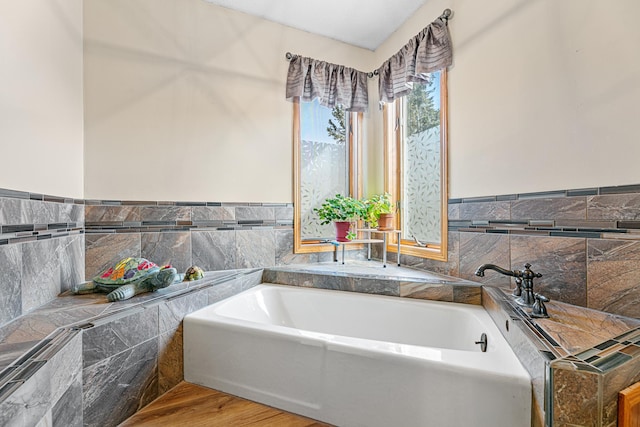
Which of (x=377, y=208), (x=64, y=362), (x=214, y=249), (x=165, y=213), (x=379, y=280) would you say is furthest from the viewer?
(x=377, y=208)

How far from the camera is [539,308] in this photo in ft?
3.80

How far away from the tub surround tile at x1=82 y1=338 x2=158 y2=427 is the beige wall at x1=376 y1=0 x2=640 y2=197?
2.07 metres

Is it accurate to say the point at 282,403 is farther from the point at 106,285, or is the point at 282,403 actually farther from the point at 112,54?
the point at 112,54

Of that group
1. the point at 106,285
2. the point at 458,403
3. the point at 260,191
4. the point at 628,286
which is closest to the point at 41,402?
the point at 106,285

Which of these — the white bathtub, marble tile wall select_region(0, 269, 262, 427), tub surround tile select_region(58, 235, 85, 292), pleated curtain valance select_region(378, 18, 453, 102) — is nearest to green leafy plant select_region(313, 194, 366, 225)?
the white bathtub

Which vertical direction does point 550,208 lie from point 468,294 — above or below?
above

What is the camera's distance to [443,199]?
2021 millimetres

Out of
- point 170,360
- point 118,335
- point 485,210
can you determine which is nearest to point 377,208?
point 485,210

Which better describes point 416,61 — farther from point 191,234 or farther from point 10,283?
point 10,283

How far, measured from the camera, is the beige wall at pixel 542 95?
1138 millimetres

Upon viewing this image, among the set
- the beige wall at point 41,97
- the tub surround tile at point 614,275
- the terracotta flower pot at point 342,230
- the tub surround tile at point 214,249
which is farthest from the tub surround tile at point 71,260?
the tub surround tile at point 614,275

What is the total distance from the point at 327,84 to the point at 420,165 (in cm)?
111

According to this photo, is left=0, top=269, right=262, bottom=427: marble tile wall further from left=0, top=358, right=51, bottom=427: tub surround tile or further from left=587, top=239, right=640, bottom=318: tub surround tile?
left=587, top=239, right=640, bottom=318: tub surround tile

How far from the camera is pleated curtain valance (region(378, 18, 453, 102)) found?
6.43ft
